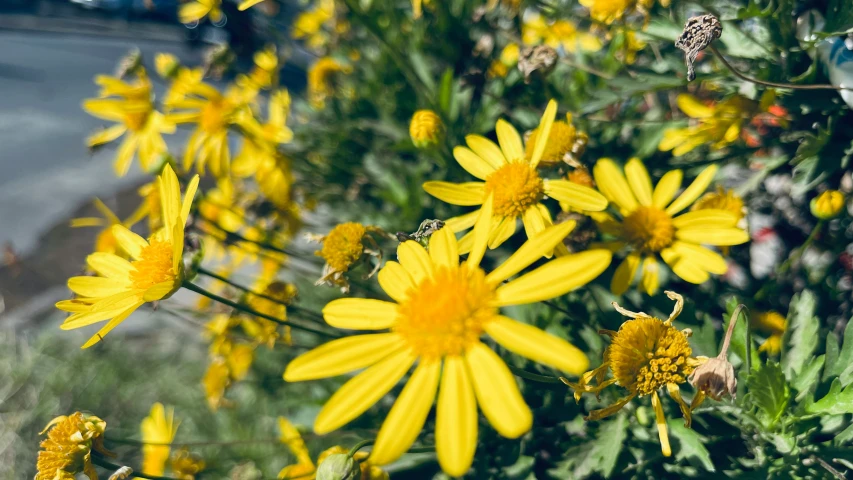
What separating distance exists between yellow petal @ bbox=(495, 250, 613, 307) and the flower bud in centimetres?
38

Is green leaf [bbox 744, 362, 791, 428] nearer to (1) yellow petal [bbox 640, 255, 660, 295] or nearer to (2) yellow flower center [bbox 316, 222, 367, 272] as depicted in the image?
(1) yellow petal [bbox 640, 255, 660, 295]

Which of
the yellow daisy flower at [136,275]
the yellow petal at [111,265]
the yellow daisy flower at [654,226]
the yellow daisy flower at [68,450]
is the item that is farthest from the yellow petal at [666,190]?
the yellow daisy flower at [68,450]

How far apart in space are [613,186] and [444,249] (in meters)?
0.46

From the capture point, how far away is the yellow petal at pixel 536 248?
0.67 m

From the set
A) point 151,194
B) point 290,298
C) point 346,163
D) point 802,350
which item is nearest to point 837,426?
point 802,350

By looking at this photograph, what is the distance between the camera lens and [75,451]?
3.32 ft

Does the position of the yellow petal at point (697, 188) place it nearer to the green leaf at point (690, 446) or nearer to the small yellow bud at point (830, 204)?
the small yellow bud at point (830, 204)

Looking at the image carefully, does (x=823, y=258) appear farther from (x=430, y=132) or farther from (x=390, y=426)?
(x=390, y=426)

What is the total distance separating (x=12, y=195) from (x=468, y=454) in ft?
17.9

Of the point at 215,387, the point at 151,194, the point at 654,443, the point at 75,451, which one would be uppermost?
the point at 151,194

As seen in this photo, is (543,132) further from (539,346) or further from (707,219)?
(539,346)

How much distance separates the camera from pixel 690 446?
0.83 meters

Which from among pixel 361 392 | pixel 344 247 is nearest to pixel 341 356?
pixel 361 392

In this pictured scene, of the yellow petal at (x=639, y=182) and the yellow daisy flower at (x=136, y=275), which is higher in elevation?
the yellow petal at (x=639, y=182)
